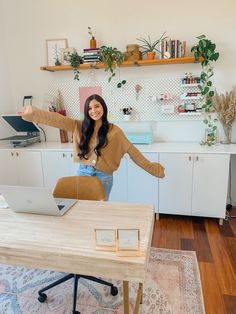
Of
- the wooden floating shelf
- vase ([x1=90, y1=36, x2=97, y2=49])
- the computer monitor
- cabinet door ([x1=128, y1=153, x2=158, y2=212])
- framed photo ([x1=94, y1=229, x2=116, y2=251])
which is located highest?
vase ([x1=90, y1=36, x2=97, y2=49])

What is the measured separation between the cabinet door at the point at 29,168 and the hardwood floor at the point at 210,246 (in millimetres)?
1552

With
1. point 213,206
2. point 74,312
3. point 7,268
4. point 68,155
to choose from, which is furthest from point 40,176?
point 213,206

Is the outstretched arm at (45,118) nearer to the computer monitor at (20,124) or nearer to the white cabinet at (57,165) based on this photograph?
the white cabinet at (57,165)

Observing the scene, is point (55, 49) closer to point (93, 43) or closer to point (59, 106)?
point (93, 43)

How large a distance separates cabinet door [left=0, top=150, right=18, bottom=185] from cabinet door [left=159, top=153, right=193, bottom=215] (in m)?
1.84

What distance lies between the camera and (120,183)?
2.88 metres

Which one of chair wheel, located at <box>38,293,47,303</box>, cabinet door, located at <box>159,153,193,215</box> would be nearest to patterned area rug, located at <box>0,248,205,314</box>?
chair wheel, located at <box>38,293,47,303</box>

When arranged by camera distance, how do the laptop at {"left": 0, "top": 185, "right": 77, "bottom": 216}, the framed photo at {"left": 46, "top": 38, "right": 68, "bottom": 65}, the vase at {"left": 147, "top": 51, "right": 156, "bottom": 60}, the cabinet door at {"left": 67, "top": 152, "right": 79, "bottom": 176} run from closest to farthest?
the laptop at {"left": 0, "top": 185, "right": 77, "bottom": 216}, the vase at {"left": 147, "top": 51, "right": 156, "bottom": 60}, the cabinet door at {"left": 67, "top": 152, "right": 79, "bottom": 176}, the framed photo at {"left": 46, "top": 38, "right": 68, "bottom": 65}

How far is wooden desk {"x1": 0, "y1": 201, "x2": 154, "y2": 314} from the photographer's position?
1.05 meters

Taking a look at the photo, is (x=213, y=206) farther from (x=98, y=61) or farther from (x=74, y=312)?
(x=98, y=61)

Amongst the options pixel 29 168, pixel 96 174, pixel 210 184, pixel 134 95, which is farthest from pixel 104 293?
pixel 134 95

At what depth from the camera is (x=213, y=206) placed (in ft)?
8.86

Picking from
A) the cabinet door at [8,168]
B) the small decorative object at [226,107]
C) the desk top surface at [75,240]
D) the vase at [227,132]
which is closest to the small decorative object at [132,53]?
the small decorative object at [226,107]

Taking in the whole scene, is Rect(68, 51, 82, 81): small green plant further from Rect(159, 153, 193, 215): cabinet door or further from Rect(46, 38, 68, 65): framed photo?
Rect(159, 153, 193, 215): cabinet door
